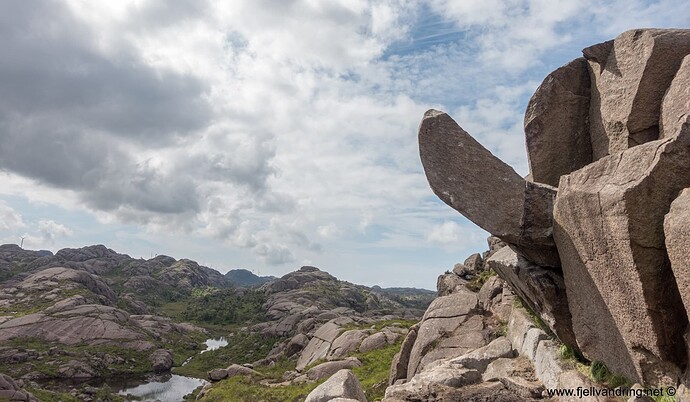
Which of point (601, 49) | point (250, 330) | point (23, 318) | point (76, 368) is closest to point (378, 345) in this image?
point (601, 49)

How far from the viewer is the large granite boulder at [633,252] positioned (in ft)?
39.4

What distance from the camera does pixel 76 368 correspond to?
97.2 m

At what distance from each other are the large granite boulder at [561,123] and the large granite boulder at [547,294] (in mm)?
4312

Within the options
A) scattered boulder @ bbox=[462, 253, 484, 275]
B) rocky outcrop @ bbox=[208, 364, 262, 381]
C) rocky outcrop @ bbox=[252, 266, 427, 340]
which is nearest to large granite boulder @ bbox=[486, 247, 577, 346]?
scattered boulder @ bbox=[462, 253, 484, 275]

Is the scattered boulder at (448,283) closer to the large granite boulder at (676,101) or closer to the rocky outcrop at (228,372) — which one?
the large granite boulder at (676,101)

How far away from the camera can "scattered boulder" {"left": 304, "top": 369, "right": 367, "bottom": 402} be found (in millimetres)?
20172

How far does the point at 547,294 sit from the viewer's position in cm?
1803

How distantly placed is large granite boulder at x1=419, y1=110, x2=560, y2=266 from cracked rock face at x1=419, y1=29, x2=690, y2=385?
46 mm

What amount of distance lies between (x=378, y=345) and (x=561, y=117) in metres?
49.0

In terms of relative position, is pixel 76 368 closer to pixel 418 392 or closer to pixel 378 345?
pixel 378 345

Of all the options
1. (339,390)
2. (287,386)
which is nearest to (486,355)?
(339,390)

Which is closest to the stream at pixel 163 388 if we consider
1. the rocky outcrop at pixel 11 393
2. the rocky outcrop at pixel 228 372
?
the rocky outcrop at pixel 228 372

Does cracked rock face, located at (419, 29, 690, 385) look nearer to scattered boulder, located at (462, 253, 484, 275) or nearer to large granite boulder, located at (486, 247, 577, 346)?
large granite boulder, located at (486, 247, 577, 346)

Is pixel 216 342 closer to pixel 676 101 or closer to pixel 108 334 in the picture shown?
pixel 108 334
